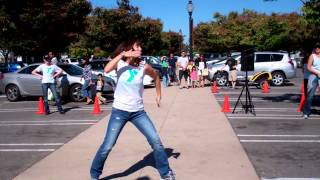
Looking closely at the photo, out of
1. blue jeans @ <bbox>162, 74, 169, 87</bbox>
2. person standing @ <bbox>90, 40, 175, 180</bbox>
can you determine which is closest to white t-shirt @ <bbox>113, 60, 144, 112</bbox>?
person standing @ <bbox>90, 40, 175, 180</bbox>

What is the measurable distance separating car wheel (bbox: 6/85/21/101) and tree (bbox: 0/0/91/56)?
662 cm

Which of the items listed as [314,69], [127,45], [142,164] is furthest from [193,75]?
[127,45]

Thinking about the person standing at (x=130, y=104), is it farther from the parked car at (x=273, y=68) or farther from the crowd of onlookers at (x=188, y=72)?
the parked car at (x=273, y=68)

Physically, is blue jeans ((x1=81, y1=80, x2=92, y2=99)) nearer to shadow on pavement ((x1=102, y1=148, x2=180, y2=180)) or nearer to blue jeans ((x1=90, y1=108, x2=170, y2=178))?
shadow on pavement ((x1=102, y1=148, x2=180, y2=180))

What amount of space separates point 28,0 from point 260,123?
60.0 ft

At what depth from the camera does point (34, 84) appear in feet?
59.6

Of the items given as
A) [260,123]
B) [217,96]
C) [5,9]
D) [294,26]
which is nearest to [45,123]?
[260,123]

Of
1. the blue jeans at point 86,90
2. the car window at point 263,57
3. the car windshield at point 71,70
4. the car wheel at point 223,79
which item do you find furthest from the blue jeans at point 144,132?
the car window at point 263,57

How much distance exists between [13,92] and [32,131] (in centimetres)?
785

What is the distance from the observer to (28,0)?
A: 26.6 meters

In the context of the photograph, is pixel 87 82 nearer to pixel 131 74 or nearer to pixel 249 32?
pixel 131 74

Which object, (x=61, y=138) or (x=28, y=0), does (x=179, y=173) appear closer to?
(x=61, y=138)

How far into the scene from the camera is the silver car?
58.1 ft

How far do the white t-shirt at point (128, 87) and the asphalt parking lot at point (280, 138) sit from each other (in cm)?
203
